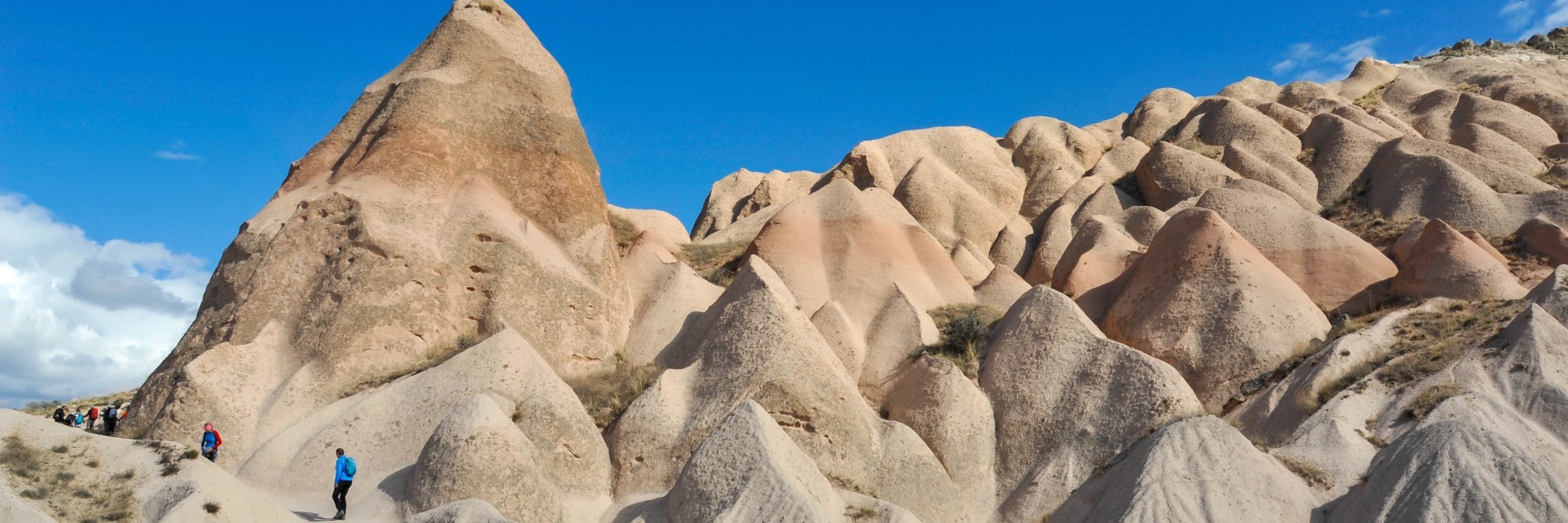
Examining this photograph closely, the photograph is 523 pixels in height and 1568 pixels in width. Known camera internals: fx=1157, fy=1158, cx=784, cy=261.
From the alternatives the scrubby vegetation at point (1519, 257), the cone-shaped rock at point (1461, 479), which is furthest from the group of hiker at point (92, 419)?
the scrubby vegetation at point (1519, 257)

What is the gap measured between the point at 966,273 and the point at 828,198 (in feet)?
14.5

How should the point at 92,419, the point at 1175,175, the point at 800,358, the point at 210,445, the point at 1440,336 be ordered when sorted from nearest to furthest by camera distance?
the point at 210,445
the point at 800,358
the point at 1440,336
the point at 92,419
the point at 1175,175

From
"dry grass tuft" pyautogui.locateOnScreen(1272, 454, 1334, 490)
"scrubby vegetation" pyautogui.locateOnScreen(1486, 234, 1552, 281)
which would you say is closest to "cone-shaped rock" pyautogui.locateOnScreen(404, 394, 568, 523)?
"dry grass tuft" pyautogui.locateOnScreen(1272, 454, 1334, 490)

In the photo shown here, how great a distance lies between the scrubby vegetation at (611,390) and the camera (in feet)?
63.3

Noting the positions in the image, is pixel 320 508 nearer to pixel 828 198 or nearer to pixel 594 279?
pixel 594 279

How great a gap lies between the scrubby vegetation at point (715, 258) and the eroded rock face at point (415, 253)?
468 cm

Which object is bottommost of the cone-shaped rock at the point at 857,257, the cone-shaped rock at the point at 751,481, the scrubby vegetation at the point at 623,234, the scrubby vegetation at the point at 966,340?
the cone-shaped rock at the point at 751,481

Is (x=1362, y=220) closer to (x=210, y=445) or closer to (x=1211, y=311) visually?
(x=1211, y=311)

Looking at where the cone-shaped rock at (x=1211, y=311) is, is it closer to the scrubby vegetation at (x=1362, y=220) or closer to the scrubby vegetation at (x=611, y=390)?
the scrubby vegetation at (x=1362, y=220)

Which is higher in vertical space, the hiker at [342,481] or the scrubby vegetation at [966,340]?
the scrubby vegetation at [966,340]

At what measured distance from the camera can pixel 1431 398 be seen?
17094 mm

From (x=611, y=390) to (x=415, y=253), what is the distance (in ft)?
14.1

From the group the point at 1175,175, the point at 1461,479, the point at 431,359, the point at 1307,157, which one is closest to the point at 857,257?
the point at 431,359

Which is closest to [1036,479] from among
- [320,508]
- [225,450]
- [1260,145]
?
[320,508]
